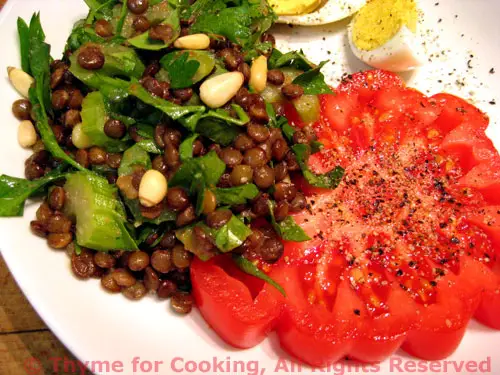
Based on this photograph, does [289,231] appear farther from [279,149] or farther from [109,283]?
[109,283]

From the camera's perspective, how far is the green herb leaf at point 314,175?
235 cm

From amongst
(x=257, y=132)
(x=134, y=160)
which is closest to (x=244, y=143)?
(x=257, y=132)

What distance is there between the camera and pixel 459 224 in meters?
2.26

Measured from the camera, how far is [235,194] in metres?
2.11

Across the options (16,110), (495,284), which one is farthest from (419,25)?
(16,110)

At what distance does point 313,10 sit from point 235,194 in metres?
1.59

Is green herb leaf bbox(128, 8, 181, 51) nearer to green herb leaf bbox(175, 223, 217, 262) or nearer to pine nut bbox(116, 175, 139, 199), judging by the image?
pine nut bbox(116, 175, 139, 199)

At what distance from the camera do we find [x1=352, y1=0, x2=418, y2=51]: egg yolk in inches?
111

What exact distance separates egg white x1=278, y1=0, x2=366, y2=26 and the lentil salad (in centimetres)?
68

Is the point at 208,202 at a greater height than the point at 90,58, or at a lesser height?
lesser

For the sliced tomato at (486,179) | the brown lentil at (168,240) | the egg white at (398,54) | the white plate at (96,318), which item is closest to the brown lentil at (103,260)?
the white plate at (96,318)

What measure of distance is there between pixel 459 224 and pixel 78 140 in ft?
6.06

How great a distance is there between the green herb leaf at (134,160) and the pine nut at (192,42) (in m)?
0.52

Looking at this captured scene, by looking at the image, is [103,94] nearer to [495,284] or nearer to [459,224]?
[459,224]
